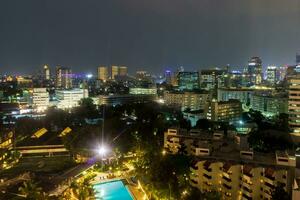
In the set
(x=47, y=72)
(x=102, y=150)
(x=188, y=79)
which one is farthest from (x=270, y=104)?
(x=47, y=72)

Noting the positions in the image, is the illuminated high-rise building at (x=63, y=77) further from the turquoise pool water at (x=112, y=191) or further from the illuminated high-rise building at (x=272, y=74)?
the turquoise pool water at (x=112, y=191)

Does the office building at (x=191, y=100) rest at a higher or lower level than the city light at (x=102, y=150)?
higher

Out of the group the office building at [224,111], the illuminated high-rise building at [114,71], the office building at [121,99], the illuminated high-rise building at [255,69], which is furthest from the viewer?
the illuminated high-rise building at [114,71]

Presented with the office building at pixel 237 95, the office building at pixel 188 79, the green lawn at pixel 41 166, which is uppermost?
the office building at pixel 188 79

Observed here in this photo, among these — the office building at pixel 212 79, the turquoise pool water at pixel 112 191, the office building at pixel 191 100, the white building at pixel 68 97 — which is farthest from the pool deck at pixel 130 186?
the office building at pixel 212 79

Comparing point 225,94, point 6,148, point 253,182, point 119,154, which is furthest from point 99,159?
point 225,94

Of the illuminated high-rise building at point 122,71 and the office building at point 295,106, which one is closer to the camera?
→ the office building at point 295,106

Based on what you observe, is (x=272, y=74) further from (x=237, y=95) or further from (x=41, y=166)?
(x=41, y=166)
